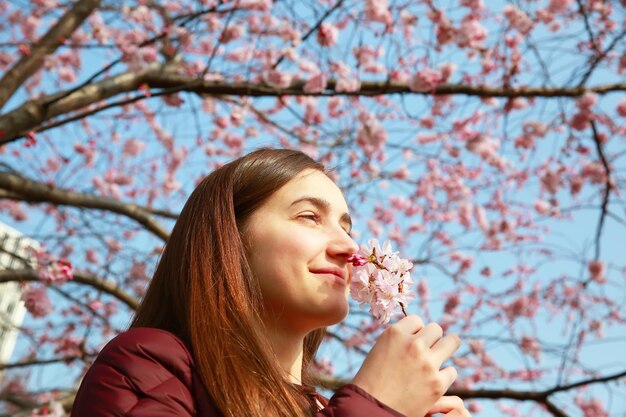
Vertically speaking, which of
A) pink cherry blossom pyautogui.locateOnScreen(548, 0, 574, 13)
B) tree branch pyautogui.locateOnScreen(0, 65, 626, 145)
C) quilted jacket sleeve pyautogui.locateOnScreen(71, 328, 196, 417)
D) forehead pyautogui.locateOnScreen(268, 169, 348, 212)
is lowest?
quilted jacket sleeve pyautogui.locateOnScreen(71, 328, 196, 417)

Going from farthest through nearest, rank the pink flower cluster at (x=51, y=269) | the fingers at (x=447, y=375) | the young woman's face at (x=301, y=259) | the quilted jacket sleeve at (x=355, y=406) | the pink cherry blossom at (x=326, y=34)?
the pink cherry blossom at (x=326, y=34)
the pink flower cluster at (x=51, y=269)
the young woman's face at (x=301, y=259)
the fingers at (x=447, y=375)
the quilted jacket sleeve at (x=355, y=406)

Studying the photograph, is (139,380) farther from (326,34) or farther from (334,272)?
(326,34)

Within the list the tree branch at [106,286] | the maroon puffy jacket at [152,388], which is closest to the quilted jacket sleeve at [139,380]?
the maroon puffy jacket at [152,388]

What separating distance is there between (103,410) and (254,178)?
1.85 feet

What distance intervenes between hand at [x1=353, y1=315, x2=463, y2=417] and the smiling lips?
169 millimetres

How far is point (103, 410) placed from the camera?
3.17ft

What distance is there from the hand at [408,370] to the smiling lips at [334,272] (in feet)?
0.55

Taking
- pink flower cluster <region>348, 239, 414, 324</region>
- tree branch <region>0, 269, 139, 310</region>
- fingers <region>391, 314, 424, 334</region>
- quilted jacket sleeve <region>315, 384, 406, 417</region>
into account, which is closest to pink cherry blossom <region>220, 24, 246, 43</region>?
tree branch <region>0, 269, 139, 310</region>

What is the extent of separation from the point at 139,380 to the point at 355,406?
0.32m

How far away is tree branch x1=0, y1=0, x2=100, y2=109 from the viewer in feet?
11.0

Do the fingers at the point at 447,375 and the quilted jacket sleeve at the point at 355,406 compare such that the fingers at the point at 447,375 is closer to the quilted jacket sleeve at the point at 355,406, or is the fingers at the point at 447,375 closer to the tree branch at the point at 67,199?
the quilted jacket sleeve at the point at 355,406

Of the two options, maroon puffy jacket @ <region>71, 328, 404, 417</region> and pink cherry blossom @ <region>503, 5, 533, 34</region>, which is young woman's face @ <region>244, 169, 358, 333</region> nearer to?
maroon puffy jacket @ <region>71, 328, 404, 417</region>

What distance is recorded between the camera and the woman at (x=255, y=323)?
101cm

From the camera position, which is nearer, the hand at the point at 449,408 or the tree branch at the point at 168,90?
the hand at the point at 449,408
